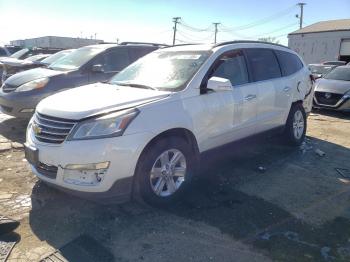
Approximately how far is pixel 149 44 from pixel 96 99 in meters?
5.25


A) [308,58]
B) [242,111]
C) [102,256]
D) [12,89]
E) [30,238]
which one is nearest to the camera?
[102,256]

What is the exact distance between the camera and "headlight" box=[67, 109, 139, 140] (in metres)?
3.58

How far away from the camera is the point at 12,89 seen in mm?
7273

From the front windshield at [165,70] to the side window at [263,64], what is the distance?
94 centimetres

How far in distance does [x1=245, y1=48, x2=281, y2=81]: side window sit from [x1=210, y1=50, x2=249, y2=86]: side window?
0.69 ft

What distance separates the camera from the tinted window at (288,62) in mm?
6191

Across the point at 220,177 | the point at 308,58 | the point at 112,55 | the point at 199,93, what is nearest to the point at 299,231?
the point at 220,177

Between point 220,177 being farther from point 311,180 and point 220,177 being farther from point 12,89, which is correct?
point 12,89

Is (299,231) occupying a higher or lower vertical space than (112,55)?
lower

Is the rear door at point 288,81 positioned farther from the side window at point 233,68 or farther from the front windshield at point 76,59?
the front windshield at point 76,59

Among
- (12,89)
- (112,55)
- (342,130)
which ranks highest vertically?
(112,55)

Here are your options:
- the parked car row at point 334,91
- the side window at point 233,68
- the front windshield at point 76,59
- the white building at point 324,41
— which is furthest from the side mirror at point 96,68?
the white building at point 324,41

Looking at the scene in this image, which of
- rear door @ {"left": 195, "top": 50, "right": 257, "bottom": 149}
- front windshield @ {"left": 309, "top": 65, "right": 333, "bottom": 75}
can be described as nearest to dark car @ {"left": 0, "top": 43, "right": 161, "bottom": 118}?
rear door @ {"left": 195, "top": 50, "right": 257, "bottom": 149}

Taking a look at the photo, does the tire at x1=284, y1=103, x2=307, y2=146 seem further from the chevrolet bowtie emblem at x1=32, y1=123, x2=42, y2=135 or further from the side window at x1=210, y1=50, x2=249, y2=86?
the chevrolet bowtie emblem at x1=32, y1=123, x2=42, y2=135
